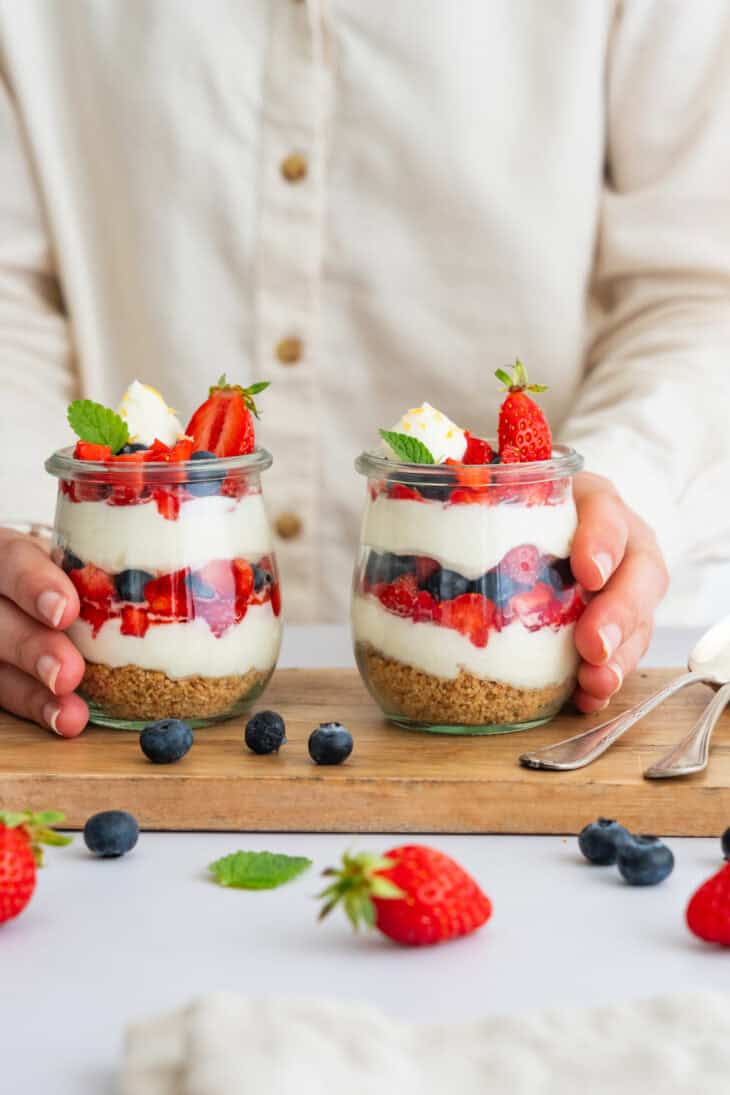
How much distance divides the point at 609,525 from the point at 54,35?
3.50 ft

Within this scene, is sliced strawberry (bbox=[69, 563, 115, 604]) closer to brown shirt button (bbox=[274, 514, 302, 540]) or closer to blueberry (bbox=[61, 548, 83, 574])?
blueberry (bbox=[61, 548, 83, 574])

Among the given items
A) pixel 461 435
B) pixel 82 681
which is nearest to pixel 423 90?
pixel 461 435

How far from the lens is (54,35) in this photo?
179 centimetres

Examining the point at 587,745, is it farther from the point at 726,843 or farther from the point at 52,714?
the point at 52,714

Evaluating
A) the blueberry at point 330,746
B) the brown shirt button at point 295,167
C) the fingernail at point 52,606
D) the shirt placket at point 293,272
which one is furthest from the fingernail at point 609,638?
the brown shirt button at point 295,167

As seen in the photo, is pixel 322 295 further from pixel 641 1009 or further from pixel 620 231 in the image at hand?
pixel 641 1009

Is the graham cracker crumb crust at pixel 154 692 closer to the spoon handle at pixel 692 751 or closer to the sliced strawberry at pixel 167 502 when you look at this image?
the sliced strawberry at pixel 167 502

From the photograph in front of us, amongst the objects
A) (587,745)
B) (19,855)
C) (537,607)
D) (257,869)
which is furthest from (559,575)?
(19,855)

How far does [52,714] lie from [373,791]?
29cm

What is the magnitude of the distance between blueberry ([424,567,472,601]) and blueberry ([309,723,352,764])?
13cm

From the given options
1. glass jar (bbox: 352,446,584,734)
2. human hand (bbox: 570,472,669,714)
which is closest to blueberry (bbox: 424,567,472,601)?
glass jar (bbox: 352,446,584,734)

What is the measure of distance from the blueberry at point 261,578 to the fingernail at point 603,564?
0.27m

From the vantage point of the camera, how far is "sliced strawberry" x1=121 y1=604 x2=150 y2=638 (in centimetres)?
111

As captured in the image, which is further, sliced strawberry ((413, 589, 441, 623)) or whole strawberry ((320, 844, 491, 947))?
sliced strawberry ((413, 589, 441, 623))
